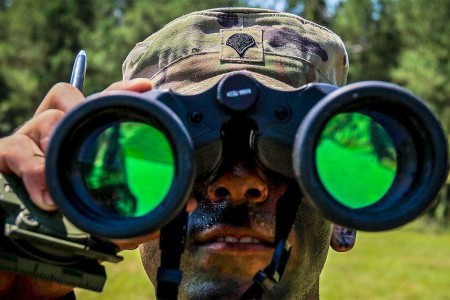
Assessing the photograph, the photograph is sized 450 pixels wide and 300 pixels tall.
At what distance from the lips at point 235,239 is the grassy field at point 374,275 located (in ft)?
27.2

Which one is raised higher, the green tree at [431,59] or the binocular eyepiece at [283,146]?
the binocular eyepiece at [283,146]

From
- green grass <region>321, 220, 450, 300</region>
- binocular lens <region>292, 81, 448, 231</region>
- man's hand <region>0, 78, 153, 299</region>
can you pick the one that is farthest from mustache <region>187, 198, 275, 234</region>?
green grass <region>321, 220, 450, 300</region>

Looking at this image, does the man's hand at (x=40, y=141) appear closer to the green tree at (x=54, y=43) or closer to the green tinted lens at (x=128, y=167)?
the green tinted lens at (x=128, y=167)

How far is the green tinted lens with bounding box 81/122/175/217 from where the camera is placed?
150cm

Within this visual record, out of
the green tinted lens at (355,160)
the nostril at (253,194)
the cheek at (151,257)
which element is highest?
the green tinted lens at (355,160)

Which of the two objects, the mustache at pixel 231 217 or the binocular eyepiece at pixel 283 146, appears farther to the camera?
the mustache at pixel 231 217

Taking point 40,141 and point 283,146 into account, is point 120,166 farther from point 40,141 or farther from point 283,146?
point 283,146

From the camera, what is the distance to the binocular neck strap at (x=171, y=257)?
1.56 metres

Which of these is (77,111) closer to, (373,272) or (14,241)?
(14,241)

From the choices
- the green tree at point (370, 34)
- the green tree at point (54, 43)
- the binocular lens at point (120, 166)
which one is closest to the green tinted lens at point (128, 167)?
the binocular lens at point (120, 166)

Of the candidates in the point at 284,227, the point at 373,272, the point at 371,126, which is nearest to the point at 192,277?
the point at 284,227

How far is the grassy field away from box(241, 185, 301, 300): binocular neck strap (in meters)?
8.56

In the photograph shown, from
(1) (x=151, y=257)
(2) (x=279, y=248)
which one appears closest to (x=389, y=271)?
(1) (x=151, y=257)

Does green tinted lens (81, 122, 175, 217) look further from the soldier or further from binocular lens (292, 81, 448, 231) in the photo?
binocular lens (292, 81, 448, 231)
